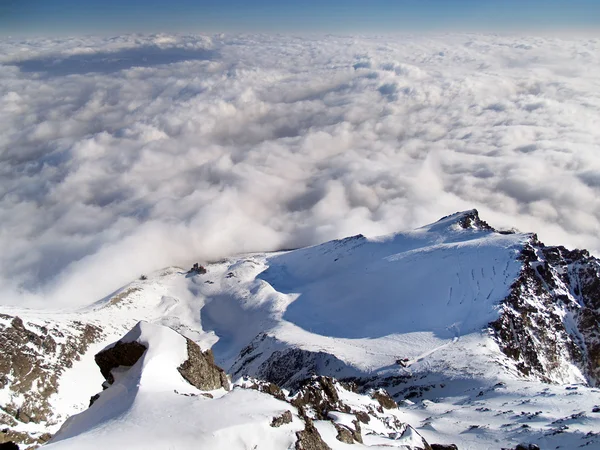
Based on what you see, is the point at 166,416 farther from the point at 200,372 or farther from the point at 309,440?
the point at 309,440

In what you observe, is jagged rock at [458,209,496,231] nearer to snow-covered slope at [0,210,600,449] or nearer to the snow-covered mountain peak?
the snow-covered mountain peak

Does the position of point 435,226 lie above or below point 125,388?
below

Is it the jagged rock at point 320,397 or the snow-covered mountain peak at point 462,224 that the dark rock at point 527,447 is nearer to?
the jagged rock at point 320,397

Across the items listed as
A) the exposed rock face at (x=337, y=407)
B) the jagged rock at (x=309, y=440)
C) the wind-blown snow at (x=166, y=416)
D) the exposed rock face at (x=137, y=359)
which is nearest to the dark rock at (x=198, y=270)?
the exposed rock face at (x=337, y=407)

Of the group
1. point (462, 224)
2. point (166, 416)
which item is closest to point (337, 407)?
point (166, 416)

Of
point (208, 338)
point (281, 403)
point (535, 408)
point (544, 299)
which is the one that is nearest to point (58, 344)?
point (208, 338)

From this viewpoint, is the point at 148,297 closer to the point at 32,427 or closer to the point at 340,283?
the point at 340,283
